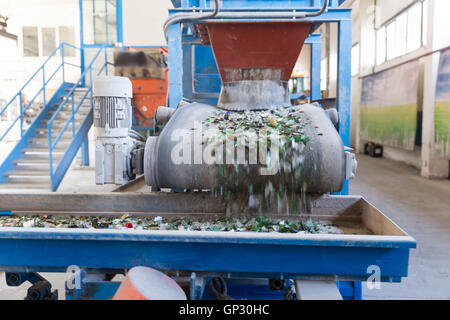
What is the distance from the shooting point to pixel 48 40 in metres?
17.4

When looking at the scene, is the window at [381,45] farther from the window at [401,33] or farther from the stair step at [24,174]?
the stair step at [24,174]

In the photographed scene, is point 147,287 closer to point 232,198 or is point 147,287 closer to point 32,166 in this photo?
point 232,198

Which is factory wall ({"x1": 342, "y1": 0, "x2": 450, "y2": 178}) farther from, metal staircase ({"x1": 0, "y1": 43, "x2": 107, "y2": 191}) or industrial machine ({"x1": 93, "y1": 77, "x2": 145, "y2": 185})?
metal staircase ({"x1": 0, "y1": 43, "x2": 107, "y2": 191})

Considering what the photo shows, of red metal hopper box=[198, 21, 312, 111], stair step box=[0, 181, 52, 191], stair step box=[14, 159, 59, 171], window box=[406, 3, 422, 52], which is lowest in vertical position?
stair step box=[0, 181, 52, 191]

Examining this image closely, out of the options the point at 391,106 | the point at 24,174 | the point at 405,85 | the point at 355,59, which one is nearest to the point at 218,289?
the point at 24,174

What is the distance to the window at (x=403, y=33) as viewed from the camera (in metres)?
9.20

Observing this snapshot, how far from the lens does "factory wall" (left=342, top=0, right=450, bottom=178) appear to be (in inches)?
328

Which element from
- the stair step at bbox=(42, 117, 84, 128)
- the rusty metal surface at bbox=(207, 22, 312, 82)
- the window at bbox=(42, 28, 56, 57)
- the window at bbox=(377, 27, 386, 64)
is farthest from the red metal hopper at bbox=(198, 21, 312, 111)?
the window at bbox=(42, 28, 56, 57)

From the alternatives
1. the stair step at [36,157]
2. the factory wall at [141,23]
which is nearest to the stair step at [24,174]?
the stair step at [36,157]

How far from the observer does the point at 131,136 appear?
321 cm

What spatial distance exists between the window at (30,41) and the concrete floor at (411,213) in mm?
11053

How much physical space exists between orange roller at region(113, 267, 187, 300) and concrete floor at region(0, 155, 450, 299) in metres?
1.77

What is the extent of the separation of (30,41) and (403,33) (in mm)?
16125
